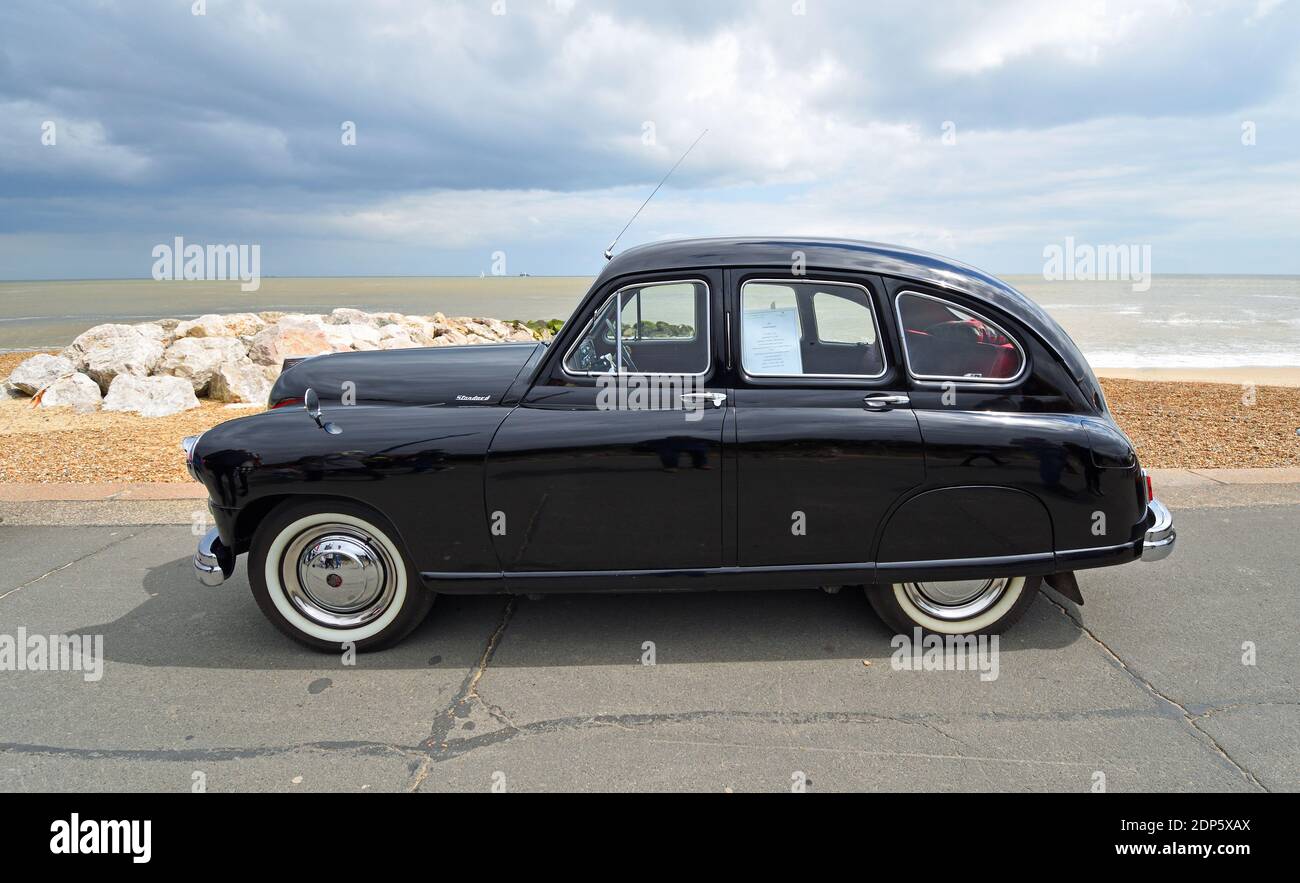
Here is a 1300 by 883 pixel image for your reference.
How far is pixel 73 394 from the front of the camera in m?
8.76

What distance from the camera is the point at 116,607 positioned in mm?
3943

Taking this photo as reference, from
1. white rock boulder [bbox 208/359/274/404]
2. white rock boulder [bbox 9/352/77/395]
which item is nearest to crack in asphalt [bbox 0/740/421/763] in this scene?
white rock boulder [bbox 208/359/274/404]

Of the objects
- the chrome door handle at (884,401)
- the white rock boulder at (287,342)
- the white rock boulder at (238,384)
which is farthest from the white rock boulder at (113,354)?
the chrome door handle at (884,401)

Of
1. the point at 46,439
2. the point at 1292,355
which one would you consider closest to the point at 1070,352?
the point at 46,439

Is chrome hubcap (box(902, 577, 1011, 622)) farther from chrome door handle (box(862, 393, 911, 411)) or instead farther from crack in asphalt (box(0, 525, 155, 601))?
crack in asphalt (box(0, 525, 155, 601))

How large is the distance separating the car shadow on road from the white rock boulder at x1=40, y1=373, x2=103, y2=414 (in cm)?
605

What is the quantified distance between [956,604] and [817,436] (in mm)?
1125

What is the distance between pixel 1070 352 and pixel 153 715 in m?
4.12

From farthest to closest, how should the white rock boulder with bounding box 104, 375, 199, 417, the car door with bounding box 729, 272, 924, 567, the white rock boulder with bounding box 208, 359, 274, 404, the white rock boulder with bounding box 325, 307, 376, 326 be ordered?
the white rock boulder with bounding box 325, 307, 376, 326, the white rock boulder with bounding box 208, 359, 274, 404, the white rock boulder with bounding box 104, 375, 199, 417, the car door with bounding box 729, 272, 924, 567

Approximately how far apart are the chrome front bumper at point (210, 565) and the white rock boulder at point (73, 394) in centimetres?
682

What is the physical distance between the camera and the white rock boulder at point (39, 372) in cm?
952

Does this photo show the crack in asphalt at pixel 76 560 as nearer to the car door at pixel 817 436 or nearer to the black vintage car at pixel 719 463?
the black vintage car at pixel 719 463

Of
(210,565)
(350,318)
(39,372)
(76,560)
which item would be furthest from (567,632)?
(350,318)

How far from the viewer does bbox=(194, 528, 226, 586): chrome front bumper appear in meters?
3.31
